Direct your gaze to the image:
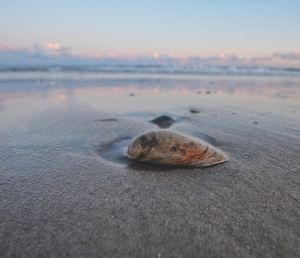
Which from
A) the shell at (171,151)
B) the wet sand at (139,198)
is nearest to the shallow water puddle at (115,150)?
the wet sand at (139,198)

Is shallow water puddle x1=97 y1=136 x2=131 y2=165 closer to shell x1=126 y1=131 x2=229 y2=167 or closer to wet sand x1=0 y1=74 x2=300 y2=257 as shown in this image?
wet sand x1=0 y1=74 x2=300 y2=257

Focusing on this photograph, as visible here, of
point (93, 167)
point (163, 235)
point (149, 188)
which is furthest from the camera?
point (93, 167)

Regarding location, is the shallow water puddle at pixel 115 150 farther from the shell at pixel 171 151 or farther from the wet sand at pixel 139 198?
the shell at pixel 171 151

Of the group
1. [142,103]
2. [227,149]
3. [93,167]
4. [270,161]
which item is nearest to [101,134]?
[93,167]

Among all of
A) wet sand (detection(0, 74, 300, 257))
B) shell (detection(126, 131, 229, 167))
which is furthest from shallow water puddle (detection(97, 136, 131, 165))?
shell (detection(126, 131, 229, 167))

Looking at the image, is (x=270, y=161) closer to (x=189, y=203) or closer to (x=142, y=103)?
(x=189, y=203)

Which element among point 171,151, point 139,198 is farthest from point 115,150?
point 139,198
